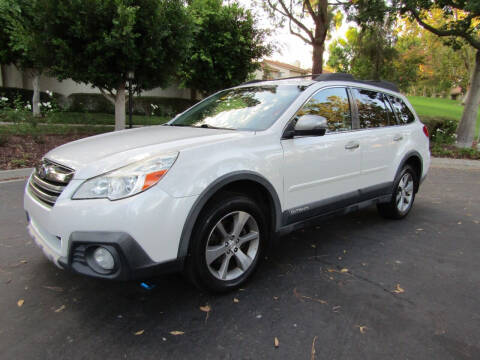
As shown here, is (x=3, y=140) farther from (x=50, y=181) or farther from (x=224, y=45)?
(x=224, y=45)

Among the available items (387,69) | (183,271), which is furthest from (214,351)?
(387,69)

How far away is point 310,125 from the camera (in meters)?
2.89

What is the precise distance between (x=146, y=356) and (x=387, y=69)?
55.3ft

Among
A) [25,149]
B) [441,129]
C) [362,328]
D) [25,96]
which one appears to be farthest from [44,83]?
[362,328]

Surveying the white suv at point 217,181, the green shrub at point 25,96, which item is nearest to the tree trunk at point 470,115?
the white suv at point 217,181

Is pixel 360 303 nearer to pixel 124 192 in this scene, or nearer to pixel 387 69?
pixel 124 192

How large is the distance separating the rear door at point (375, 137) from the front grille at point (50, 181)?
113 inches

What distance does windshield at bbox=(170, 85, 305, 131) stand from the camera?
313 cm

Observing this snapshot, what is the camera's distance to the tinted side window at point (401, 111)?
449 cm

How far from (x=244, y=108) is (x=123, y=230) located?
1.82m

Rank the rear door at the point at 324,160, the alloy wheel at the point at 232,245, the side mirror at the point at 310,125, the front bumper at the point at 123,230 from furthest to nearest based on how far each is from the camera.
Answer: the rear door at the point at 324,160, the side mirror at the point at 310,125, the alloy wheel at the point at 232,245, the front bumper at the point at 123,230

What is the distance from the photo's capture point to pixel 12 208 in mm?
4715

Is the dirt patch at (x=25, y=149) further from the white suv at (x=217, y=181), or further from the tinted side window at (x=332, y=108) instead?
the tinted side window at (x=332, y=108)

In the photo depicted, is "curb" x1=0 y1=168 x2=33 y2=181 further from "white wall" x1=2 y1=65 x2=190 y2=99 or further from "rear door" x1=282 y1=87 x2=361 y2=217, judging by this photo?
"white wall" x1=2 y1=65 x2=190 y2=99
